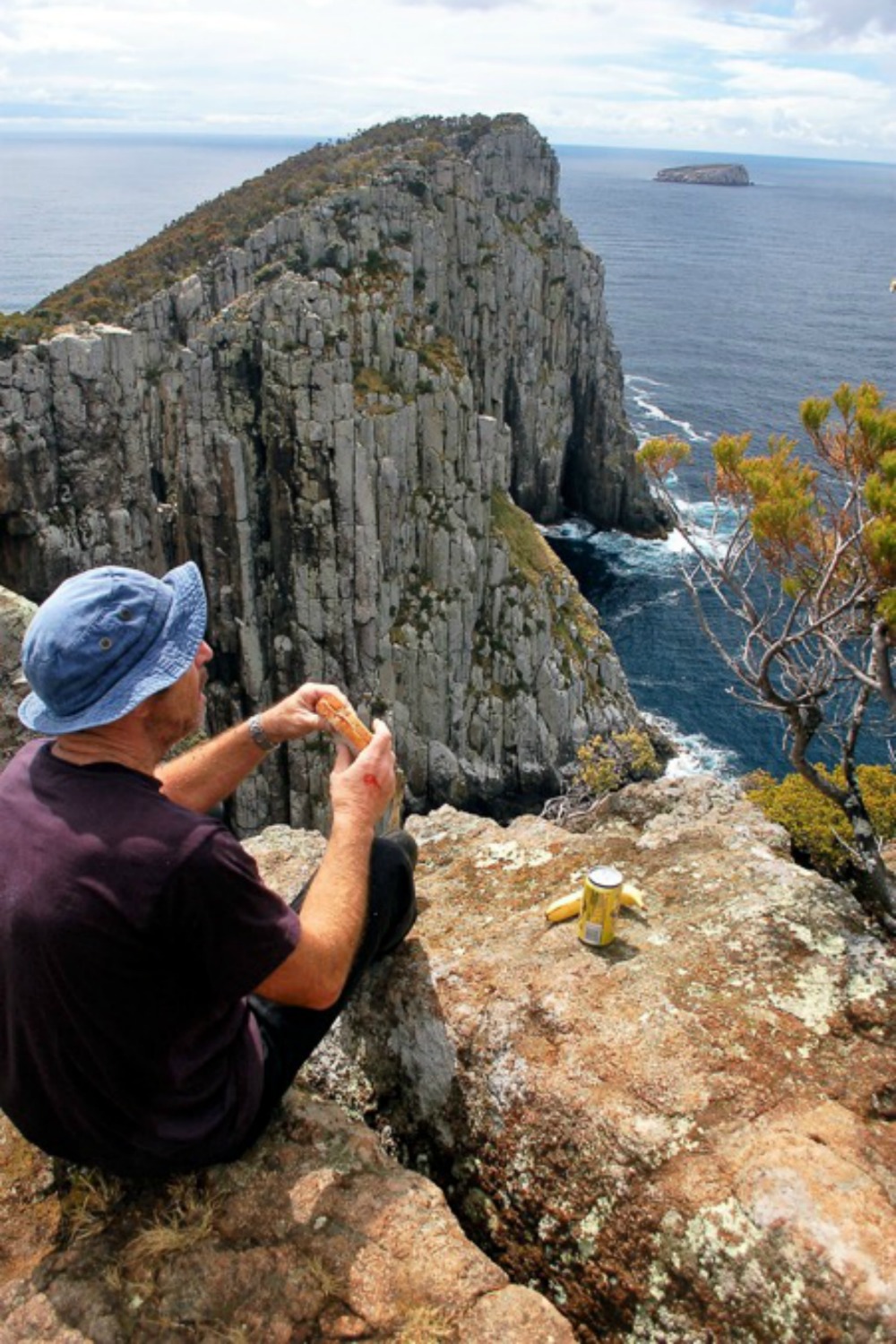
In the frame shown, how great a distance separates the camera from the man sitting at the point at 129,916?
4.98m

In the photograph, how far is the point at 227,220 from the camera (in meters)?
85.1

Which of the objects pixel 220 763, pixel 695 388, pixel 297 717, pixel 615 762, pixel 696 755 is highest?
pixel 297 717

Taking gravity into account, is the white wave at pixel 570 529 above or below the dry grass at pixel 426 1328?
below

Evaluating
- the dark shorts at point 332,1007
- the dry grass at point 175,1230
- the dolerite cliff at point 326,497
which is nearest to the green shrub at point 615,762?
the dolerite cliff at point 326,497

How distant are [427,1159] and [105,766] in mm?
4435

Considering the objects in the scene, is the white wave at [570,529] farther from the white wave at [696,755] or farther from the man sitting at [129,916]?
the man sitting at [129,916]

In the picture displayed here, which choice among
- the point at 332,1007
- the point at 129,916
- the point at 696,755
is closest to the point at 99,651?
the point at 129,916

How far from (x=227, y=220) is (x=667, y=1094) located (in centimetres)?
9312

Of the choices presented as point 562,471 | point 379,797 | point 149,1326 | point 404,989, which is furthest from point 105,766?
point 562,471

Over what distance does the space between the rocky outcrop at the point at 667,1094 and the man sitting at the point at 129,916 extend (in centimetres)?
210

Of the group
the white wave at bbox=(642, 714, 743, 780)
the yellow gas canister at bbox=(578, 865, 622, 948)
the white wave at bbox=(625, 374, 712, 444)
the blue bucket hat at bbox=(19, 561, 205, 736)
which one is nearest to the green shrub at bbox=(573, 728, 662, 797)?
the white wave at bbox=(642, 714, 743, 780)

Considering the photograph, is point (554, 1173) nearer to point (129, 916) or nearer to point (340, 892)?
point (340, 892)

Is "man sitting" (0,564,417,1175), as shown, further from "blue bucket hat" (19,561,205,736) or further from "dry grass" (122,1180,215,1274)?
"dry grass" (122,1180,215,1274)

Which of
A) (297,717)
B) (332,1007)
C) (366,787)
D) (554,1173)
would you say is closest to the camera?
(366,787)
